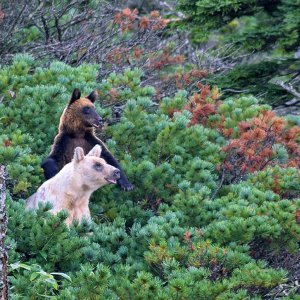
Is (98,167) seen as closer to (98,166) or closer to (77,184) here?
(98,166)

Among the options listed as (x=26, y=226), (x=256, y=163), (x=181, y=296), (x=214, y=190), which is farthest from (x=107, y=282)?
(x=256, y=163)

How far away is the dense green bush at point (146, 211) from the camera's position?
28.7ft

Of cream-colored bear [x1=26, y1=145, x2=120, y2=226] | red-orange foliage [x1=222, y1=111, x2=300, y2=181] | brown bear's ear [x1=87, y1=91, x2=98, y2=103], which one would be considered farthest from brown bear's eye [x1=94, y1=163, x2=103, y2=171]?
red-orange foliage [x1=222, y1=111, x2=300, y2=181]

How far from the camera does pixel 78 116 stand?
12445 mm

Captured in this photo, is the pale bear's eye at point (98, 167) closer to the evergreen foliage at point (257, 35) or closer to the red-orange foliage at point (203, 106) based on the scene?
the red-orange foliage at point (203, 106)

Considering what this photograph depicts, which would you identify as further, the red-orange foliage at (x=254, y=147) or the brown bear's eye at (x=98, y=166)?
the red-orange foliage at (x=254, y=147)

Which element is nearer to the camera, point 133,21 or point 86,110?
point 86,110

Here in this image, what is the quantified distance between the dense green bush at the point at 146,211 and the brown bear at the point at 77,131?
203 millimetres

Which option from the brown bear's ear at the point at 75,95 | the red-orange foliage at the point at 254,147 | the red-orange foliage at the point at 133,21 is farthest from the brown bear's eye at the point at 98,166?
the red-orange foliage at the point at 133,21

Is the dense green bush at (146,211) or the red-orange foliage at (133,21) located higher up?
the dense green bush at (146,211)

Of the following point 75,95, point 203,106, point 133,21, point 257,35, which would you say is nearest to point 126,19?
point 133,21

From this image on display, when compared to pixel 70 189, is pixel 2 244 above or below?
above

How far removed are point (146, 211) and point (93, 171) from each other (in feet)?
2.79

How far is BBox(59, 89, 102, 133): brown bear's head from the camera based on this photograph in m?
12.4
